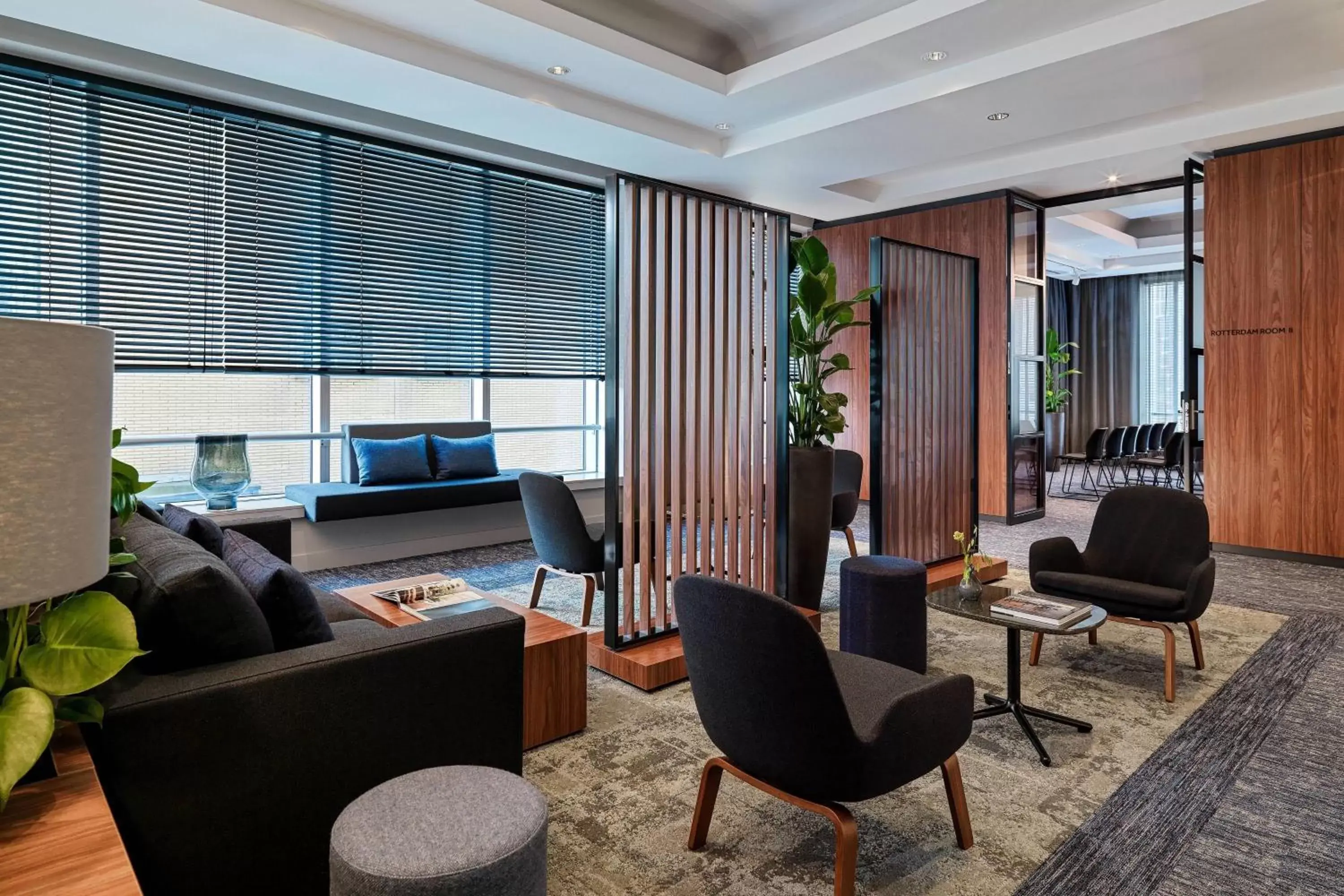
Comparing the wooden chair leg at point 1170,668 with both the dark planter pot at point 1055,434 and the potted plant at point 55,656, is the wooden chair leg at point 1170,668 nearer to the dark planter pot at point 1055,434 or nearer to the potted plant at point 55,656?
the potted plant at point 55,656

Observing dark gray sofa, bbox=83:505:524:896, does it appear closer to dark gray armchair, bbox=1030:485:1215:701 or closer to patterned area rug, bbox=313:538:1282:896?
patterned area rug, bbox=313:538:1282:896

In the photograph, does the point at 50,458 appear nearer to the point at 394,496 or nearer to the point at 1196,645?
the point at 1196,645

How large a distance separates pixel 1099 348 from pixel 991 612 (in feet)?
38.7

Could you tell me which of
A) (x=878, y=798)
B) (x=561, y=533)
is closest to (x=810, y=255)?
(x=561, y=533)

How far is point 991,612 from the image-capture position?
9.48 feet

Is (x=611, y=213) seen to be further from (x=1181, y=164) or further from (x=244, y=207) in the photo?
(x=1181, y=164)

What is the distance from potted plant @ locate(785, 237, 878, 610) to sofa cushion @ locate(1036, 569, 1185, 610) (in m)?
Result: 1.03

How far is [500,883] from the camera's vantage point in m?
1.37

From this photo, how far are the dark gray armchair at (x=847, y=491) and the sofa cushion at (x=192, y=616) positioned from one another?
414 centimetres

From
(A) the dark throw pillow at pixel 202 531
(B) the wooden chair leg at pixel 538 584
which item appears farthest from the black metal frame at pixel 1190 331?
(A) the dark throw pillow at pixel 202 531

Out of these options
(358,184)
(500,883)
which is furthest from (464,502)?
(500,883)

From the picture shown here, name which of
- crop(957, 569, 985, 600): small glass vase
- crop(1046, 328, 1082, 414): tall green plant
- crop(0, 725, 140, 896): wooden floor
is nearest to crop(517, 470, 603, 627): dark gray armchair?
crop(957, 569, 985, 600): small glass vase

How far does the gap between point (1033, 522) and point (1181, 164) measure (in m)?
3.22

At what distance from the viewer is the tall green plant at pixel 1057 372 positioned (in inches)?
420
